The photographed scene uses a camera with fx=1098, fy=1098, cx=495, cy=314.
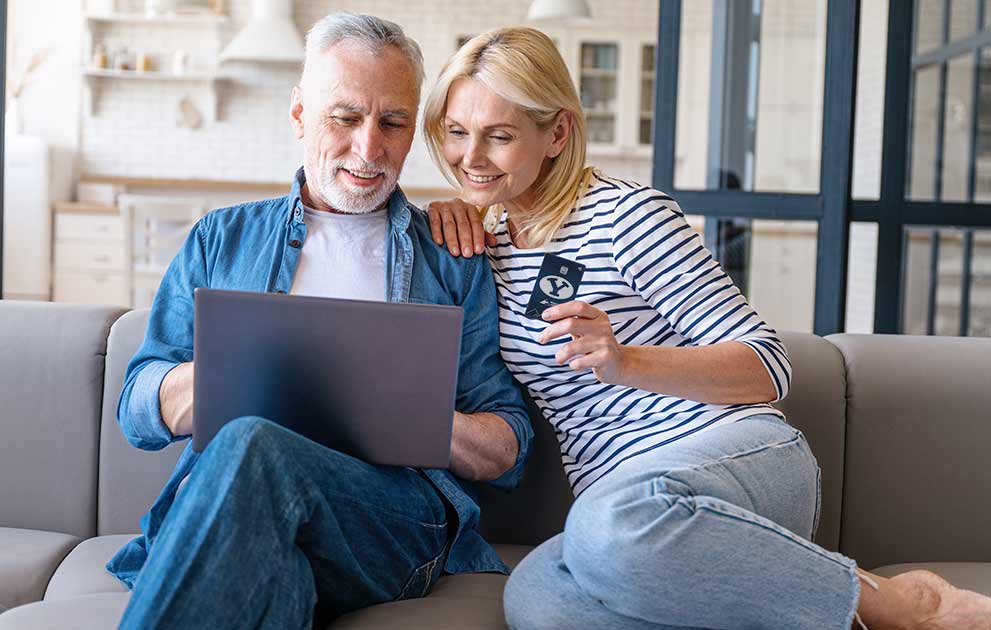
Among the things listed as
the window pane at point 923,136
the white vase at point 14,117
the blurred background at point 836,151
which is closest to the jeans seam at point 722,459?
the blurred background at point 836,151

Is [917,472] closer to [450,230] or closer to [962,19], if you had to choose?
[450,230]

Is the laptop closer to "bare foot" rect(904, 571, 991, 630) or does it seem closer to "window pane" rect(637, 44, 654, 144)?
"bare foot" rect(904, 571, 991, 630)

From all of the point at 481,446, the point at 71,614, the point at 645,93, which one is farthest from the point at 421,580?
the point at 645,93

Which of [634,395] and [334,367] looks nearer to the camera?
[334,367]

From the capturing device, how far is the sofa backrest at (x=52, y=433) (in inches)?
77.2

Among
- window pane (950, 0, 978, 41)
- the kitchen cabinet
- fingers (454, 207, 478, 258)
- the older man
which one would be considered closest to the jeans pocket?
the older man

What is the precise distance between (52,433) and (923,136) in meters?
2.60

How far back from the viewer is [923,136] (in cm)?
332

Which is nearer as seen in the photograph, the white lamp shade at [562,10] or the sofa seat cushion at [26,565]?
the sofa seat cushion at [26,565]

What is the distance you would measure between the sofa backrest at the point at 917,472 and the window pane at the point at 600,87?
6.17m

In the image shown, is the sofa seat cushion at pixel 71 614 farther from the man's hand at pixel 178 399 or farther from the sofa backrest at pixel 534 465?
the sofa backrest at pixel 534 465

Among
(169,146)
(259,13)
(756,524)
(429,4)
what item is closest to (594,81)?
(429,4)

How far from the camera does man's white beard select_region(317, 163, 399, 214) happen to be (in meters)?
1.82

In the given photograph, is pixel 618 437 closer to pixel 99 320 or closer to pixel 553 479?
pixel 553 479
